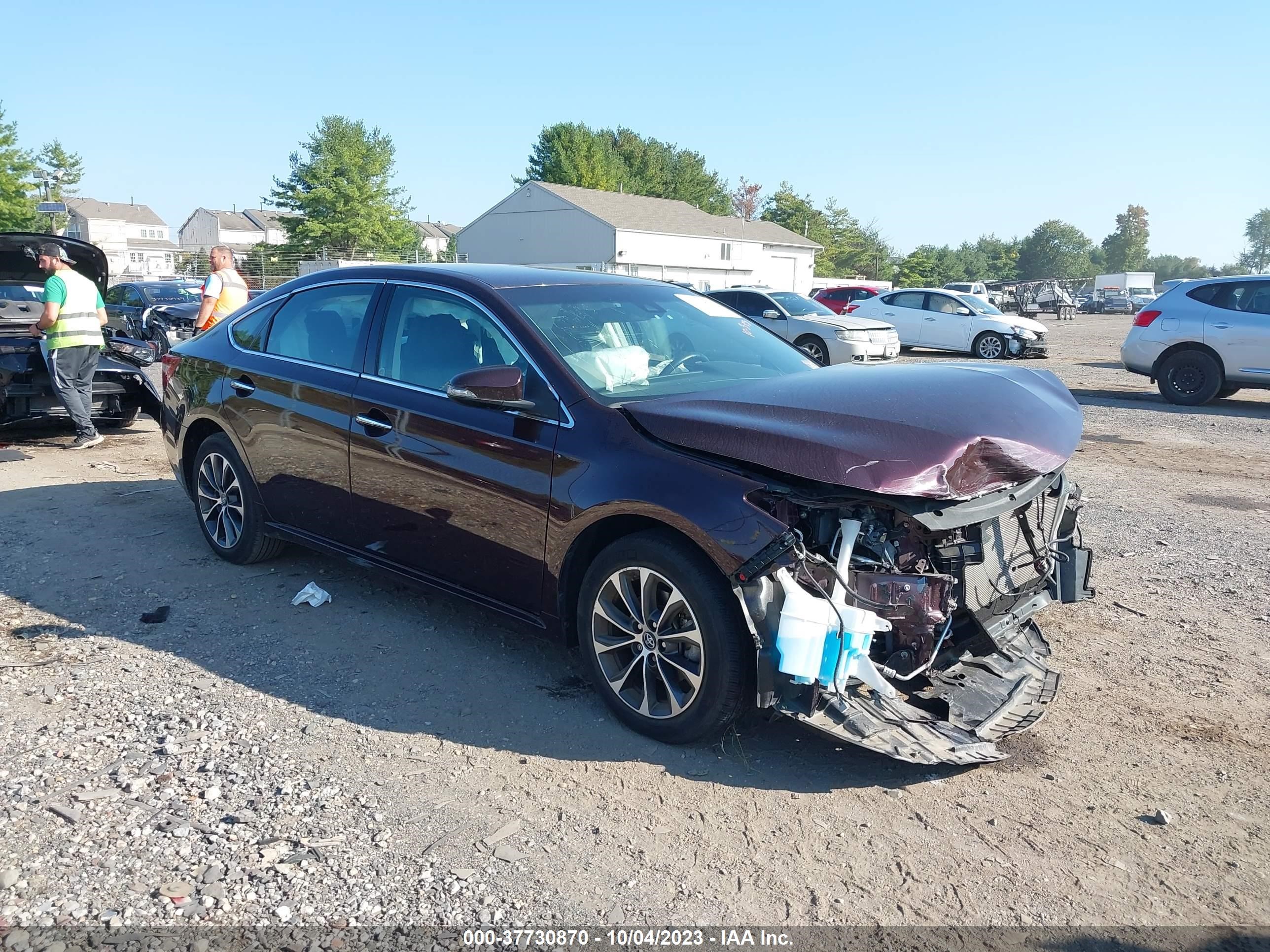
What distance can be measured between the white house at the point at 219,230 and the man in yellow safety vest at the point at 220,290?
104 metres

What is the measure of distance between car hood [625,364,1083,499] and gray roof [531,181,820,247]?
51598 millimetres

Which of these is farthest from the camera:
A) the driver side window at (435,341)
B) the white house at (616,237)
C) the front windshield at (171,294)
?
the white house at (616,237)

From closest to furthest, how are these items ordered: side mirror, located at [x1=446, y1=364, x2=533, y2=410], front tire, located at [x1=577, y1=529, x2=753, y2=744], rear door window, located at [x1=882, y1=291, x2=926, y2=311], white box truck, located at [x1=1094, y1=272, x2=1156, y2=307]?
front tire, located at [x1=577, y1=529, x2=753, y2=744], side mirror, located at [x1=446, y1=364, x2=533, y2=410], rear door window, located at [x1=882, y1=291, x2=926, y2=311], white box truck, located at [x1=1094, y1=272, x2=1156, y2=307]

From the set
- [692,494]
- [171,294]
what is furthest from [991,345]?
[692,494]

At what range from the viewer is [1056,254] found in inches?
4783

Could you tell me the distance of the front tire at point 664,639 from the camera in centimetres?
347

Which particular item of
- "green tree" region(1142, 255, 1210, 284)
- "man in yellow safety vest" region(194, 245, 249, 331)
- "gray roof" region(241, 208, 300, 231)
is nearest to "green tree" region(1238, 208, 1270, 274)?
"green tree" region(1142, 255, 1210, 284)

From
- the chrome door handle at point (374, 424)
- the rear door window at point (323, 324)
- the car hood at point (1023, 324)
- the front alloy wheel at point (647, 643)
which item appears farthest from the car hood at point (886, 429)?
the car hood at point (1023, 324)

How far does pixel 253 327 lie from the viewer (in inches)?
226

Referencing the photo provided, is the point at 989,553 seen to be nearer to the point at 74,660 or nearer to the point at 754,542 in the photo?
the point at 754,542

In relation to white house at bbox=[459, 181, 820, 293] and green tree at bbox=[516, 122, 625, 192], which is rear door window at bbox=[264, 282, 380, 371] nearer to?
white house at bbox=[459, 181, 820, 293]

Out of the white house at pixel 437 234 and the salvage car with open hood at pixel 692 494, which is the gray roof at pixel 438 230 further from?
the salvage car with open hood at pixel 692 494

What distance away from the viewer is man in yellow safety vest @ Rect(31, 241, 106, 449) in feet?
29.3

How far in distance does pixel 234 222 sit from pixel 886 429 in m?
119
